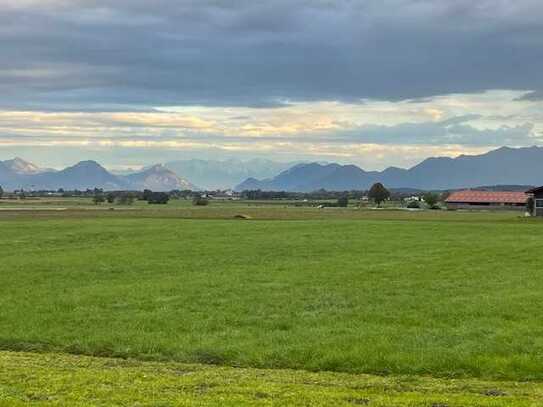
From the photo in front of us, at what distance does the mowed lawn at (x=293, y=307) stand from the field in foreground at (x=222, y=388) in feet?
5.09

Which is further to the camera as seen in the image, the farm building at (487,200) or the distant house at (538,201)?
the farm building at (487,200)

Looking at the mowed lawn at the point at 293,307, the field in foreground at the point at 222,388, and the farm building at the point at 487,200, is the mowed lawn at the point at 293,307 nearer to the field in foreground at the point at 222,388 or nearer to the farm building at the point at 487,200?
the field in foreground at the point at 222,388

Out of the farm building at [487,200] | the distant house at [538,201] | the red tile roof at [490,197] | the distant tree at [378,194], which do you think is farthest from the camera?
the distant tree at [378,194]

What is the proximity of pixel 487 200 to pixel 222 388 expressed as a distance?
157 m

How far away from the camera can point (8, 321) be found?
73.8 ft

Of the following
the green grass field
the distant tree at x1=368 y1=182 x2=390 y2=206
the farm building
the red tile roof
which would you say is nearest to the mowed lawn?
the green grass field

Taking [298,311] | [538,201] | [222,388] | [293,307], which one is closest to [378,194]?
[538,201]

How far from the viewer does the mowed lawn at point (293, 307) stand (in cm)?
1809

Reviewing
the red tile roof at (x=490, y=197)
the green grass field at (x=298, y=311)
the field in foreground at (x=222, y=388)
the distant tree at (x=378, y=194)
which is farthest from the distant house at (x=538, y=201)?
the field in foreground at (x=222, y=388)

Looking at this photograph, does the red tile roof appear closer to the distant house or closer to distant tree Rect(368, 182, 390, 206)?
distant tree Rect(368, 182, 390, 206)

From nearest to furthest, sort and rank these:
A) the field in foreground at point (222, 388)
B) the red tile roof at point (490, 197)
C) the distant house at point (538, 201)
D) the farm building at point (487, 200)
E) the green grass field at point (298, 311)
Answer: the field in foreground at point (222, 388) → the green grass field at point (298, 311) → the distant house at point (538, 201) → the farm building at point (487, 200) → the red tile roof at point (490, 197)

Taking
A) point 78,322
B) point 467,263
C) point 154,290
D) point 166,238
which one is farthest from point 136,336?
point 166,238

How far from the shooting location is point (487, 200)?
163750mm

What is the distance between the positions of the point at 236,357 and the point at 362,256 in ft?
72.1
